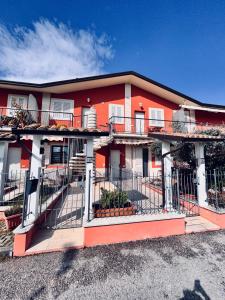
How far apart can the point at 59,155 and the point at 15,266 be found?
13335mm

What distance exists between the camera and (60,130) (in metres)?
5.48

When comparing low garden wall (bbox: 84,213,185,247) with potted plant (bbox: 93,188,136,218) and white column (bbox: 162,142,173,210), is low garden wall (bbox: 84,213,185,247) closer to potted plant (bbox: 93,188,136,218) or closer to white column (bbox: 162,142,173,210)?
potted plant (bbox: 93,188,136,218)

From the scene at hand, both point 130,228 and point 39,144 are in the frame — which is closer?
point 130,228

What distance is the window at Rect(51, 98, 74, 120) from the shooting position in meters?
17.1

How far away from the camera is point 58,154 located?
55.4 feet

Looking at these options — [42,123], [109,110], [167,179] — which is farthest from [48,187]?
[109,110]

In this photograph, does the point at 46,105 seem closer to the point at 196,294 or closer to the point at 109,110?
the point at 109,110

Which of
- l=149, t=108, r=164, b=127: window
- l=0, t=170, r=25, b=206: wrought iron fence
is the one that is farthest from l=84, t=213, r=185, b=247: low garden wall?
l=149, t=108, r=164, b=127: window

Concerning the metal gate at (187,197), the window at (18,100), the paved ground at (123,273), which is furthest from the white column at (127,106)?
the paved ground at (123,273)

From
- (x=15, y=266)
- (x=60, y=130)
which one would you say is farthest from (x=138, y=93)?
(x=15, y=266)

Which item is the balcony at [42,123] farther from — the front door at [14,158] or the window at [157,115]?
the window at [157,115]

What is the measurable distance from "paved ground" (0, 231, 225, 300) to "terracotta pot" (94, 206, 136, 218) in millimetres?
1007

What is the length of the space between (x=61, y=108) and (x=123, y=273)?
16549 mm

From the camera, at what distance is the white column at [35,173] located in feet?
17.2
